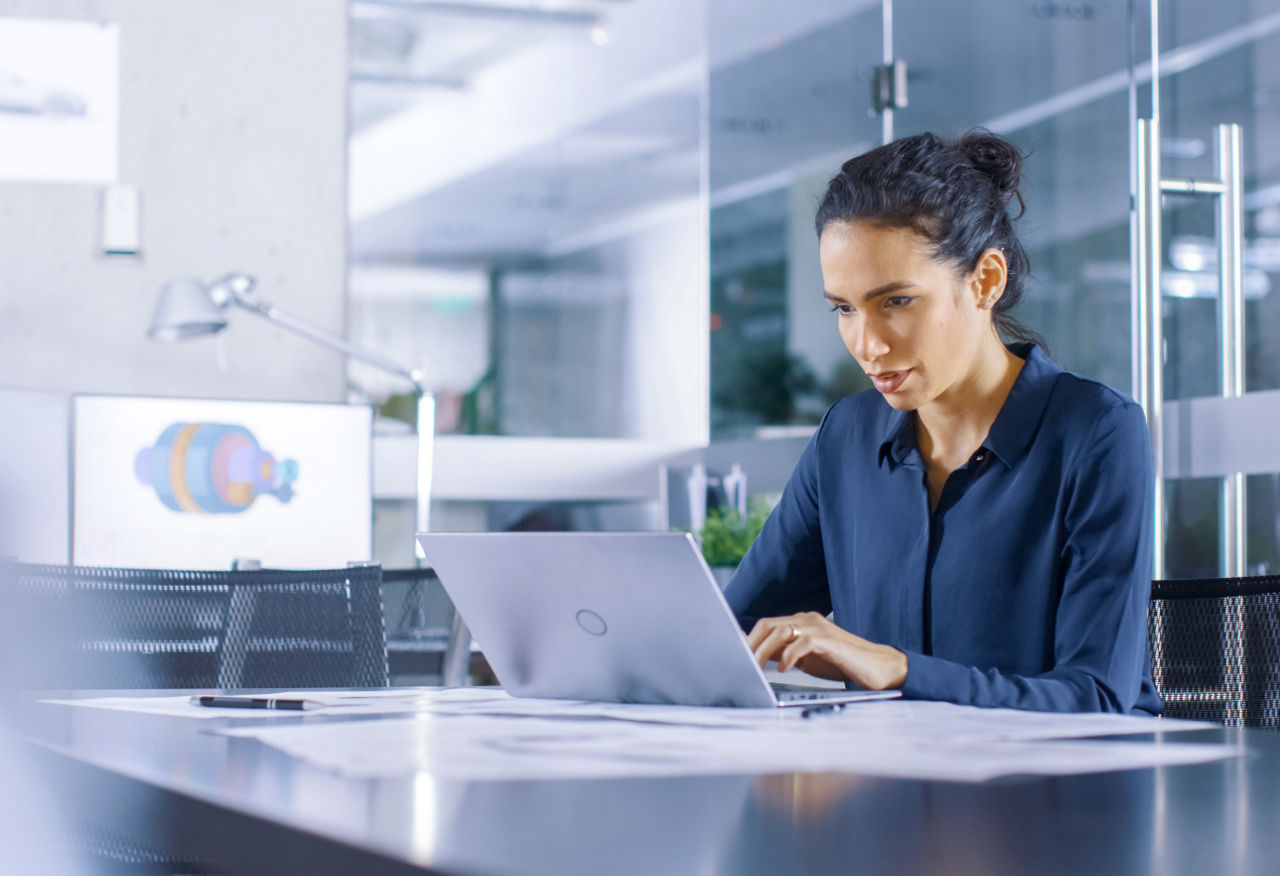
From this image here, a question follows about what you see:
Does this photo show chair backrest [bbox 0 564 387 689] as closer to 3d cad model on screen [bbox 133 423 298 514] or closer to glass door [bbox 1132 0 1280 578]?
3d cad model on screen [bbox 133 423 298 514]

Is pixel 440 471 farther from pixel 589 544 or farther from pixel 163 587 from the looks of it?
pixel 589 544

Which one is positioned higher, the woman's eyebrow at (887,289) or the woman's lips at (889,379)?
the woman's eyebrow at (887,289)

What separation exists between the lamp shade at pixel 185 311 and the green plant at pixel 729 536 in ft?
3.96

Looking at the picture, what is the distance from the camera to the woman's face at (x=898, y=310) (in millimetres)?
1434

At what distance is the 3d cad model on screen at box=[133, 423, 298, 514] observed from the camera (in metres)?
2.70

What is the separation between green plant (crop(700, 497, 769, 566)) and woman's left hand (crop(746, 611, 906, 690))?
1.64 meters

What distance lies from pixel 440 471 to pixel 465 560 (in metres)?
3.26

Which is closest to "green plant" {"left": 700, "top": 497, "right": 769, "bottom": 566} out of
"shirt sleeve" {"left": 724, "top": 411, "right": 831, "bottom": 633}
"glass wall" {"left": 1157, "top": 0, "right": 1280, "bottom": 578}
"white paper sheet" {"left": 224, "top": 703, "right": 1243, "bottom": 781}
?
"glass wall" {"left": 1157, "top": 0, "right": 1280, "bottom": 578}


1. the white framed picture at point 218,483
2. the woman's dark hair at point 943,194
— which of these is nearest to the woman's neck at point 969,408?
the woman's dark hair at point 943,194

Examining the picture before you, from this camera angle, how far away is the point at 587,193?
554 cm

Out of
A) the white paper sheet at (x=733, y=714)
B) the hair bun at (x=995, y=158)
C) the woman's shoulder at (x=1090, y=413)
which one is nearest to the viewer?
the white paper sheet at (x=733, y=714)

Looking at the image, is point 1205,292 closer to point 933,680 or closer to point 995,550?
point 995,550

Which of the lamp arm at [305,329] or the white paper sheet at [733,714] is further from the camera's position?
the lamp arm at [305,329]

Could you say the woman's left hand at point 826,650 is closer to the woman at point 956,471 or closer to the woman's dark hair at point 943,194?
the woman at point 956,471
